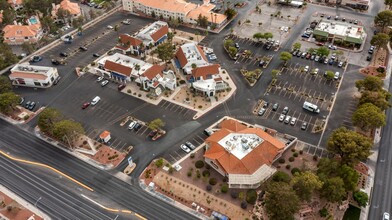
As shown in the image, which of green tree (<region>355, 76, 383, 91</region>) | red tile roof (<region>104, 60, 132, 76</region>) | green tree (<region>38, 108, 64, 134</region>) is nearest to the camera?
green tree (<region>38, 108, 64, 134</region>)

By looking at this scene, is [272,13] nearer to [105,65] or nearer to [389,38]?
[389,38]

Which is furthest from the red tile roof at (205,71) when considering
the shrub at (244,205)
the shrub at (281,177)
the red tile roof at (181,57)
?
the shrub at (244,205)

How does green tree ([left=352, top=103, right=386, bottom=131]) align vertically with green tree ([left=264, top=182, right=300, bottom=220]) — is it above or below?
above

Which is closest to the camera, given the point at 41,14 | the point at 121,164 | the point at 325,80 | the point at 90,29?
the point at 121,164

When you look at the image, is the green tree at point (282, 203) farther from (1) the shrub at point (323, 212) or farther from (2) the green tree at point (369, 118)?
(2) the green tree at point (369, 118)

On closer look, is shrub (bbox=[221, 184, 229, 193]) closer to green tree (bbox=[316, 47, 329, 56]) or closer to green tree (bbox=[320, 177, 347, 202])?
green tree (bbox=[320, 177, 347, 202])

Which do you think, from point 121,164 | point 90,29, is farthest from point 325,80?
point 90,29

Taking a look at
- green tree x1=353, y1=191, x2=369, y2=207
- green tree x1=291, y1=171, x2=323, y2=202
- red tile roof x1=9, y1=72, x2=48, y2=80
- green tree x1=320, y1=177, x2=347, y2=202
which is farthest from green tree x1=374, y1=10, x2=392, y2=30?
red tile roof x1=9, y1=72, x2=48, y2=80
